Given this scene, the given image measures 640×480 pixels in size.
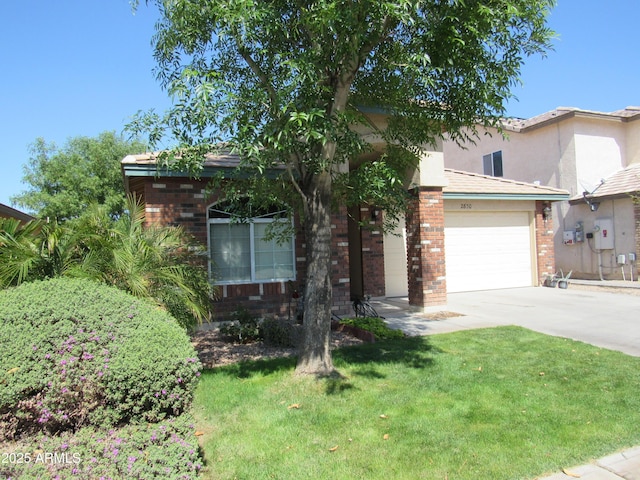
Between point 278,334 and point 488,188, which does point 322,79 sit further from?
point 488,188

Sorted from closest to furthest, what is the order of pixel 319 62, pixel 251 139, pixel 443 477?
1. pixel 443 477
2. pixel 251 139
3. pixel 319 62

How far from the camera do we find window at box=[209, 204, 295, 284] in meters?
9.52

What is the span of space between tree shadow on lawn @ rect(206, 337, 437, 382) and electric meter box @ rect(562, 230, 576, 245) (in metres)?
13.1

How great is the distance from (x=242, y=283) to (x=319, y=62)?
5.40 metres

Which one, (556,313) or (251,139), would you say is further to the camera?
(556,313)

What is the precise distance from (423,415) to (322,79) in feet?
13.2

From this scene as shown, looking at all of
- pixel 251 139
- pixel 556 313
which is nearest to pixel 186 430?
pixel 251 139

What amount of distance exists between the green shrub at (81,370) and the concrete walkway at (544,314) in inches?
247

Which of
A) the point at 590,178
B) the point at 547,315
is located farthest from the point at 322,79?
the point at 590,178

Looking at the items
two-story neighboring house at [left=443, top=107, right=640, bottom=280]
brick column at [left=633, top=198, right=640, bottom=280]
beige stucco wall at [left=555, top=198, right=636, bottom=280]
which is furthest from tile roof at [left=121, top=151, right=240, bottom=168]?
beige stucco wall at [left=555, top=198, right=636, bottom=280]

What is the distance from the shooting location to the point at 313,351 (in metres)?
5.90

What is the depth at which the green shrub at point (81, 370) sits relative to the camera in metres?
2.84

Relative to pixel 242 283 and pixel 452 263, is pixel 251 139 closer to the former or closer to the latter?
pixel 242 283

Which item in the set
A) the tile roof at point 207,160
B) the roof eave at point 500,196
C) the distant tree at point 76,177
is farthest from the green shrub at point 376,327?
the distant tree at point 76,177
